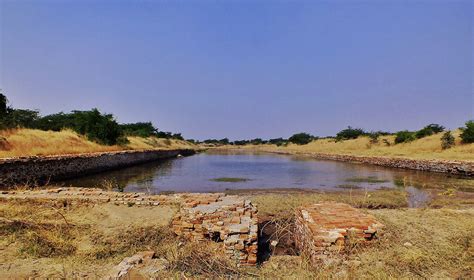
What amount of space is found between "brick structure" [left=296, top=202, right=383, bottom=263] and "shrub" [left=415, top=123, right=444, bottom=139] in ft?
128

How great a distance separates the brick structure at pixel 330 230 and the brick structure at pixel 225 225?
0.99 m

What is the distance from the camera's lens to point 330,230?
5.70m

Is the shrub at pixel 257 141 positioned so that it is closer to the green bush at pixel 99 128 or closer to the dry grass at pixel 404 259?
the green bush at pixel 99 128

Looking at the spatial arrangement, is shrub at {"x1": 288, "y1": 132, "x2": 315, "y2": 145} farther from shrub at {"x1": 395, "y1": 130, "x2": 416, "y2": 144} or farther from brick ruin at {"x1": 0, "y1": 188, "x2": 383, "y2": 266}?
brick ruin at {"x1": 0, "y1": 188, "x2": 383, "y2": 266}

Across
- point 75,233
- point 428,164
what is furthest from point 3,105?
point 428,164

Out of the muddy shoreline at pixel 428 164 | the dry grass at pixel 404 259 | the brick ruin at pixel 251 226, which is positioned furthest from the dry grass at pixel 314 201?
the muddy shoreline at pixel 428 164

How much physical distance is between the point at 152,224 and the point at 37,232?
2.30m

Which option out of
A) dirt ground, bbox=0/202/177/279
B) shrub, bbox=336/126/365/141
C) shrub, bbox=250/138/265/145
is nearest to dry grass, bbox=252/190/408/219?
dirt ground, bbox=0/202/177/279

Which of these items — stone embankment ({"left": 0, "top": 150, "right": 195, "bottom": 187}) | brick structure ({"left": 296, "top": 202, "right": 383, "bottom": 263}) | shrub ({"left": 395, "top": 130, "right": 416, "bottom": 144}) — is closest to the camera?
brick structure ({"left": 296, "top": 202, "right": 383, "bottom": 263})

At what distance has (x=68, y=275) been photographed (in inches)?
193

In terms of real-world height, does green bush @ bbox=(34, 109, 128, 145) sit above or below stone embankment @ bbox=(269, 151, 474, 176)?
above

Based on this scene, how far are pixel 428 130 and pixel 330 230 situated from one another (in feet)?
135

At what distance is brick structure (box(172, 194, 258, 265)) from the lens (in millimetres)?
5828

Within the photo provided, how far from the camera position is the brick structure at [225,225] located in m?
5.83
